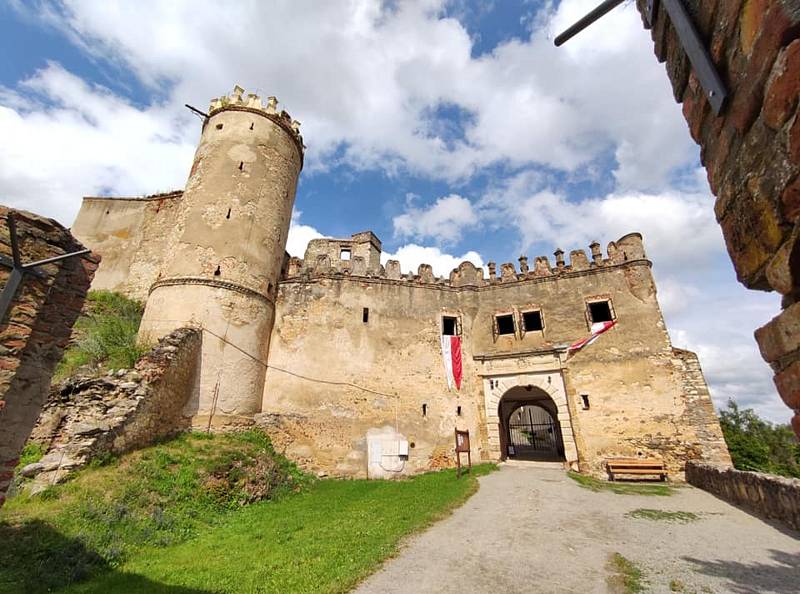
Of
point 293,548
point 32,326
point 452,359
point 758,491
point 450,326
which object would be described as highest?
point 450,326

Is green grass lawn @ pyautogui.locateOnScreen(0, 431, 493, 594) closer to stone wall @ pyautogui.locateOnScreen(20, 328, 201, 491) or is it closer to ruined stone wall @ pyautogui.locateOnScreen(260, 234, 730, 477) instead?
stone wall @ pyautogui.locateOnScreen(20, 328, 201, 491)

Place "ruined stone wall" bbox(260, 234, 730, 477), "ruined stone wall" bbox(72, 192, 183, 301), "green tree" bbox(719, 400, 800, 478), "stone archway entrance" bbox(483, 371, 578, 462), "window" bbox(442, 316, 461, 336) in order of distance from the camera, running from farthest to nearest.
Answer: "green tree" bbox(719, 400, 800, 478) → "ruined stone wall" bbox(72, 192, 183, 301) → "window" bbox(442, 316, 461, 336) → "stone archway entrance" bbox(483, 371, 578, 462) → "ruined stone wall" bbox(260, 234, 730, 477)

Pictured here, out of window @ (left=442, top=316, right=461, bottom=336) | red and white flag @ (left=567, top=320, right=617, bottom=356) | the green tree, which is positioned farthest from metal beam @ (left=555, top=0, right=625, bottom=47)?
the green tree

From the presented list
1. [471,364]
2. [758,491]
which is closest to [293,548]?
[758,491]

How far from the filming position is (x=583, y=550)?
5.78 metres

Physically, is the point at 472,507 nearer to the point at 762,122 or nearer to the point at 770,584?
the point at 770,584

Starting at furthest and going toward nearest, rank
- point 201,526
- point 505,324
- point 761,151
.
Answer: point 505,324 < point 201,526 < point 761,151

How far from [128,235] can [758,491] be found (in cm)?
2446

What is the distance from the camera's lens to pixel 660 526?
6992 millimetres

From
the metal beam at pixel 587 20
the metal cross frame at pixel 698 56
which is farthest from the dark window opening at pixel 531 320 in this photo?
the metal cross frame at pixel 698 56

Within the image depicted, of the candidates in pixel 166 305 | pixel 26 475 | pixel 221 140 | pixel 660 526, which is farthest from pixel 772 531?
pixel 221 140

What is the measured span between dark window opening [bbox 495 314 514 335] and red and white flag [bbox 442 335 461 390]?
1.85 metres

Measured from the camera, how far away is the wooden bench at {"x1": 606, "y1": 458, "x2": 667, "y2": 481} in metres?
11.6

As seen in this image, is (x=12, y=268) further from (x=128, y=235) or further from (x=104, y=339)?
(x=128, y=235)
